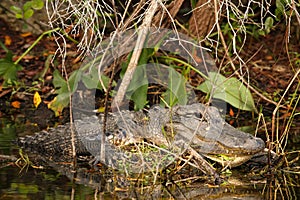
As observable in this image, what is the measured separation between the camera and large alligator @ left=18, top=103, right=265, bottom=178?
446cm

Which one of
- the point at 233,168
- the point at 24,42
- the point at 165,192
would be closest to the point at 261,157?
the point at 233,168

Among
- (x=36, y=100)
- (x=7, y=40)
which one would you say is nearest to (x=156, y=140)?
(x=36, y=100)

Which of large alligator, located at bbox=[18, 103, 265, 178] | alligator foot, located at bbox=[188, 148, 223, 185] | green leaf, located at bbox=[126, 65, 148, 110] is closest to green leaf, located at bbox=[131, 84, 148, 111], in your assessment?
green leaf, located at bbox=[126, 65, 148, 110]

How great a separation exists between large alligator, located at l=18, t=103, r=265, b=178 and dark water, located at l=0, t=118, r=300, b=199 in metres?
0.17

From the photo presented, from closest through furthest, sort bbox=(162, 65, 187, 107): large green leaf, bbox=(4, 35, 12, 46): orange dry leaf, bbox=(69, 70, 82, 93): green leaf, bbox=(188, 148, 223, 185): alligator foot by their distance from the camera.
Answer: bbox=(188, 148, 223, 185): alligator foot → bbox=(162, 65, 187, 107): large green leaf → bbox=(69, 70, 82, 93): green leaf → bbox=(4, 35, 12, 46): orange dry leaf

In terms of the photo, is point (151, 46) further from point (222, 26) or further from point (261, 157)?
point (261, 157)

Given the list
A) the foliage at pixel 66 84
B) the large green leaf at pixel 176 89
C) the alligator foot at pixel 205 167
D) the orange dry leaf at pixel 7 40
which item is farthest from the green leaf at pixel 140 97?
the orange dry leaf at pixel 7 40

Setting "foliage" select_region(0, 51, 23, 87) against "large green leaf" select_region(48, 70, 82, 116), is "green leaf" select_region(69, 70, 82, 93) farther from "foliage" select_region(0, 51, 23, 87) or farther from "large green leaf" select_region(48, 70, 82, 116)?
"foliage" select_region(0, 51, 23, 87)

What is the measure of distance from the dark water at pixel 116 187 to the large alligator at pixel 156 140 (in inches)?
6.8

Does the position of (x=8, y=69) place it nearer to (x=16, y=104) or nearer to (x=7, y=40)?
(x=16, y=104)

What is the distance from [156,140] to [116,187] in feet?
3.44

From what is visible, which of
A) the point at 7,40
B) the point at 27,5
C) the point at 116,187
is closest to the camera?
the point at 116,187

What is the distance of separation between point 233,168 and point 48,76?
10.3ft

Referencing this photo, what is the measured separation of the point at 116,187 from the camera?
399 cm
